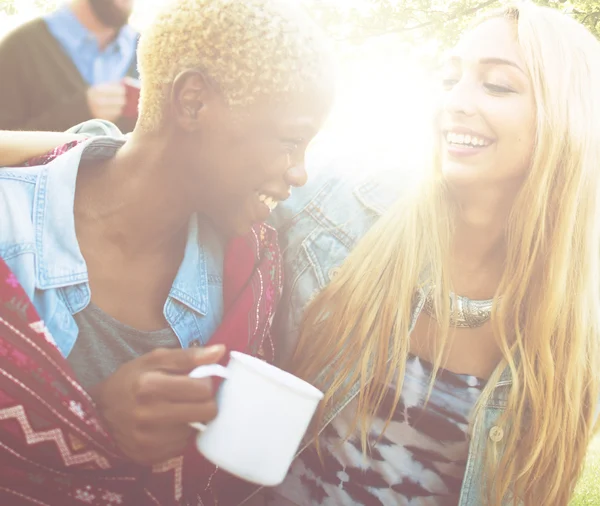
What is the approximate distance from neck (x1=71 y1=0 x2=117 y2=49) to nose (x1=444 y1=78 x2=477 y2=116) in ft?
3.94

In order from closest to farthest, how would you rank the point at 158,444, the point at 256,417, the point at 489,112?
the point at 256,417 < the point at 158,444 < the point at 489,112

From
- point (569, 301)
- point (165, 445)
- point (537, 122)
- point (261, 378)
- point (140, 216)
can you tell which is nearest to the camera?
point (261, 378)

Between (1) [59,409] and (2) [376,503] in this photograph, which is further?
(2) [376,503]

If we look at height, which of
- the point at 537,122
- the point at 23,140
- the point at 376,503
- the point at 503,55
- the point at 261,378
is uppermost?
the point at 503,55

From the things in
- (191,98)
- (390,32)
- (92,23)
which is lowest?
(191,98)

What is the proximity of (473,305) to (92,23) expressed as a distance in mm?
1585

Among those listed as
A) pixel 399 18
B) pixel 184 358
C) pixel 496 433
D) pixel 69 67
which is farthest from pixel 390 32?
pixel 184 358

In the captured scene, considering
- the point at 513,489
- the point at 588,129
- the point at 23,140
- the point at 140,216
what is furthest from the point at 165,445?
the point at 588,129

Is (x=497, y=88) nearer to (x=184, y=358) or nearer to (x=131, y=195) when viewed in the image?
(x=131, y=195)

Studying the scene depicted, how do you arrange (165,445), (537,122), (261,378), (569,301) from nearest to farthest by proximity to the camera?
(261,378)
(165,445)
(537,122)
(569,301)

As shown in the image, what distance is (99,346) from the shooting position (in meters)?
1.30

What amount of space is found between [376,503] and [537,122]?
3.76 feet

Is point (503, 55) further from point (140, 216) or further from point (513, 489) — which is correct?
point (513, 489)

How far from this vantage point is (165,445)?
1.18 meters
